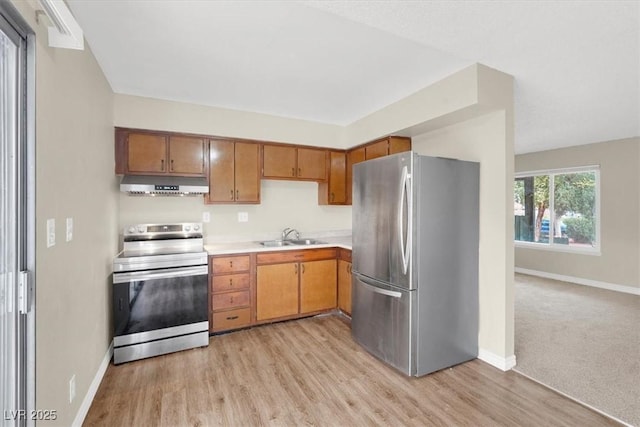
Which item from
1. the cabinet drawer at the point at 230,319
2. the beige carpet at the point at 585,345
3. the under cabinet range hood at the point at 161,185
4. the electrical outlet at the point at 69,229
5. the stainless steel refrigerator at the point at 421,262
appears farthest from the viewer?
the cabinet drawer at the point at 230,319

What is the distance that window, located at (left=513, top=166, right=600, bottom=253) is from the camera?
5.26m

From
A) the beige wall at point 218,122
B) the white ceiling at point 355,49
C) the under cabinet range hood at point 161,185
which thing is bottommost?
the under cabinet range hood at point 161,185

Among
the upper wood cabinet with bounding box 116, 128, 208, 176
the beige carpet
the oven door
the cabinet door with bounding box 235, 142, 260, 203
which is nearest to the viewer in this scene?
the beige carpet

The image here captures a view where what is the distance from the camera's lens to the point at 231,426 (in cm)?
187

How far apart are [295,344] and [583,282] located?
17.8 ft

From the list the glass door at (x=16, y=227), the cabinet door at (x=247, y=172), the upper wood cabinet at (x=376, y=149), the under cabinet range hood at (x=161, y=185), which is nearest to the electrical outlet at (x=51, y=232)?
the glass door at (x=16, y=227)

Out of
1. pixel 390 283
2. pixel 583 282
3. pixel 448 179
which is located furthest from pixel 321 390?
pixel 583 282

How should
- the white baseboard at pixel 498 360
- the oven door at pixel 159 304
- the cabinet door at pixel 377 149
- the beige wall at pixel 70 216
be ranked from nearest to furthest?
the beige wall at pixel 70 216 → the white baseboard at pixel 498 360 → the oven door at pixel 159 304 → the cabinet door at pixel 377 149

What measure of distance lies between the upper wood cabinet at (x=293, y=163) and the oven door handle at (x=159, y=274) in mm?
1373

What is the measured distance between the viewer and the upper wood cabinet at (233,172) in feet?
11.3

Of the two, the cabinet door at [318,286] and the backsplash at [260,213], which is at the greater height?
the backsplash at [260,213]

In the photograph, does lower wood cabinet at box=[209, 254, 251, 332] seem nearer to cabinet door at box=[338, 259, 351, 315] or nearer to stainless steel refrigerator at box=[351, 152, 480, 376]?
cabinet door at box=[338, 259, 351, 315]

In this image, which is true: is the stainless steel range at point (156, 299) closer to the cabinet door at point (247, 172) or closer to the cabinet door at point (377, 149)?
the cabinet door at point (247, 172)

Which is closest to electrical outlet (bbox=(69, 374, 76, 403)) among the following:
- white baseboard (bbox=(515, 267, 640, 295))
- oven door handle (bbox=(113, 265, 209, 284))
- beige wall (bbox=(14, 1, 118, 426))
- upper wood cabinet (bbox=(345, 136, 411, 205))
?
beige wall (bbox=(14, 1, 118, 426))
